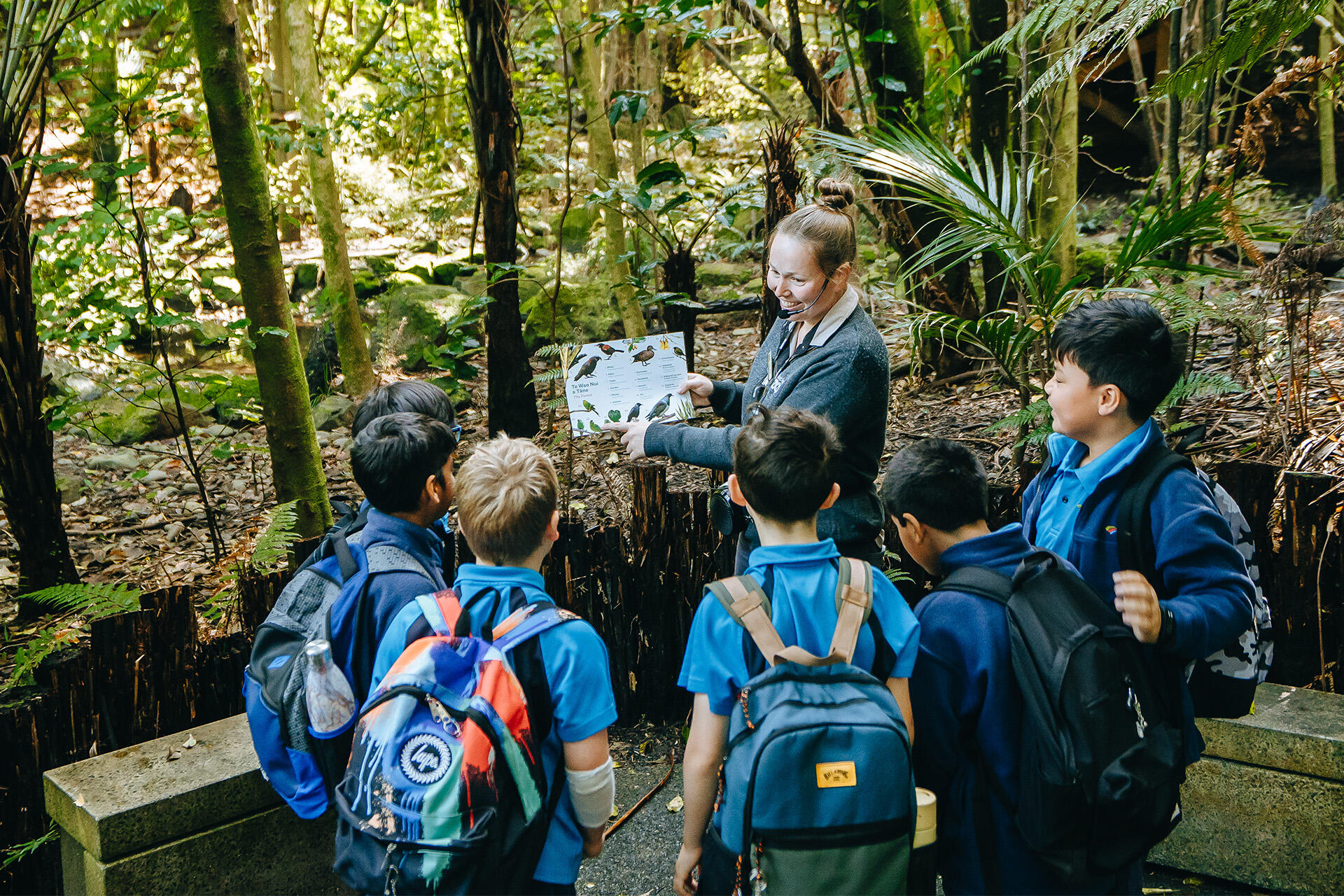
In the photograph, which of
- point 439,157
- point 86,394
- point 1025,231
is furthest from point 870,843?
point 439,157

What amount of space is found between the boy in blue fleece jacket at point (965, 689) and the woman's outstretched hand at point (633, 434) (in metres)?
0.89

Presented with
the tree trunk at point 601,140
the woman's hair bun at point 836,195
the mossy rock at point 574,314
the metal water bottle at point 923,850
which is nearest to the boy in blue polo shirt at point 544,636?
the metal water bottle at point 923,850

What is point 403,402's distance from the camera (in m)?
2.33

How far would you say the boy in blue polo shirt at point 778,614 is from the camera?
1.73 m

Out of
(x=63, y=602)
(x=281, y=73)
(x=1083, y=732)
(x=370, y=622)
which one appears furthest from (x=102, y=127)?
(x=281, y=73)

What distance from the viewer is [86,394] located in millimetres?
8453

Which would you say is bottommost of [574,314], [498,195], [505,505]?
[505,505]

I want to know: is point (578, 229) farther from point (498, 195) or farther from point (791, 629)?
point (791, 629)

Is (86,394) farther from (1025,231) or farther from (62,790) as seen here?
(1025,231)

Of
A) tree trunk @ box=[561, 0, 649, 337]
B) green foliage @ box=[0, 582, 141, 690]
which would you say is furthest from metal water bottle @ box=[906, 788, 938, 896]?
tree trunk @ box=[561, 0, 649, 337]

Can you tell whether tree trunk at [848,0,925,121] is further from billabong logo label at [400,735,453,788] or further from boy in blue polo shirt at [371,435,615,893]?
billabong logo label at [400,735,453,788]

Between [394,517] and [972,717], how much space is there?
1.38 meters

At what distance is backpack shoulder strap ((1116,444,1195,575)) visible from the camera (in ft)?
6.22

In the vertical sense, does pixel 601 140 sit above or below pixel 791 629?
above
